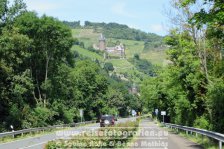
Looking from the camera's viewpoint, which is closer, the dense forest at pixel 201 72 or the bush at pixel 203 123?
the dense forest at pixel 201 72

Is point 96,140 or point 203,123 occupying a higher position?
point 96,140

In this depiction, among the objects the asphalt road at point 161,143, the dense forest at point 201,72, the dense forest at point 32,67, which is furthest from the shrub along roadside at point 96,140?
the dense forest at point 32,67

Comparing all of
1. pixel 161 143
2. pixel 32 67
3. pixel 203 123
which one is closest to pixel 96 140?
pixel 161 143

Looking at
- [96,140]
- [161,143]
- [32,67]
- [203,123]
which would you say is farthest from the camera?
[32,67]

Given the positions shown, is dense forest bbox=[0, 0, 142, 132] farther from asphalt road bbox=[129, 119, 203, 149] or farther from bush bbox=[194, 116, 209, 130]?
bush bbox=[194, 116, 209, 130]

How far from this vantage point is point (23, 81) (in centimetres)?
4847

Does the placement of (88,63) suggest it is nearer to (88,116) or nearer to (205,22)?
(88,116)

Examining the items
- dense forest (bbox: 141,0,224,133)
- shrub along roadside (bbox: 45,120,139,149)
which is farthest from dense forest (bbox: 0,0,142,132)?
shrub along roadside (bbox: 45,120,139,149)

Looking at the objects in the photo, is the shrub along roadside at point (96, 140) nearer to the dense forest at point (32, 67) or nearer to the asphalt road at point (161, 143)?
the asphalt road at point (161, 143)

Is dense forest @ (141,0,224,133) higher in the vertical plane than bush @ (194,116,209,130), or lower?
higher

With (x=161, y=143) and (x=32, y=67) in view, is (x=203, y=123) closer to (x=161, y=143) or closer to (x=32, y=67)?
(x=161, y=143)

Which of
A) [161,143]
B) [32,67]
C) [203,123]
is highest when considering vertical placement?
[32,67]

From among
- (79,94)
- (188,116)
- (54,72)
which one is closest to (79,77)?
(79,94)

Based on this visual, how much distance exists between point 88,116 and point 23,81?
46354mm
